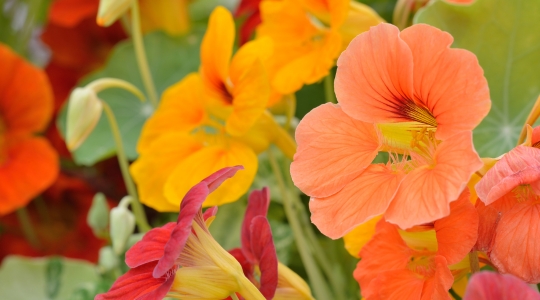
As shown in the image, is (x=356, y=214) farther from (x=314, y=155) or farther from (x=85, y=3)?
(x=85, y=3)

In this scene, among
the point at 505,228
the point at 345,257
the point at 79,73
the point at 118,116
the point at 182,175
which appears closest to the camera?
the point at 505,228

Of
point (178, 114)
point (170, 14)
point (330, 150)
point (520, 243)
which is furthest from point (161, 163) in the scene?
point (170, 14)

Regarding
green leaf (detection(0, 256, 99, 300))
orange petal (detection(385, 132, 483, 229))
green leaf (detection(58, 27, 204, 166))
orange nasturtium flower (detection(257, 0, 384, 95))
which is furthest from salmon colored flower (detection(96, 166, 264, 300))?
green leaf (detection(58, 27, 204, 166))

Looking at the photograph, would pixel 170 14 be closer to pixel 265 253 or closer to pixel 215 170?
pixel 215 170

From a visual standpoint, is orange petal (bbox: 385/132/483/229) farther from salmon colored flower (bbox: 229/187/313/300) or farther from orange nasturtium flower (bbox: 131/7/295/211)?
orange nasturtium flower (bbox: 131/7/295/211)

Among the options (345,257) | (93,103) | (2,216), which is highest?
(93,103)

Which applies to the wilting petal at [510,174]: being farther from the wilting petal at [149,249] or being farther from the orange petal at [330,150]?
the wilting petal at [149,249]

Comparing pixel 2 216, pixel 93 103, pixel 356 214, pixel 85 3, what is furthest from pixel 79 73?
pixel 356 214
